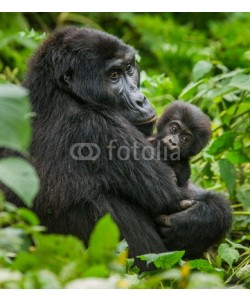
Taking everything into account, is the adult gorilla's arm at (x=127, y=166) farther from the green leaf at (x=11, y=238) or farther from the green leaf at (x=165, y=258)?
the green leaf at (x=11, y=238)

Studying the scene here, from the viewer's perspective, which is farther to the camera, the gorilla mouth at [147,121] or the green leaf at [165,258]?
the gorilla mouth at [147,121]

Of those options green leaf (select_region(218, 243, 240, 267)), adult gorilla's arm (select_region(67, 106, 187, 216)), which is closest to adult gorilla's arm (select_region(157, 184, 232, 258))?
adult gorilla's arm (select_region(67, 106, 187, 216))

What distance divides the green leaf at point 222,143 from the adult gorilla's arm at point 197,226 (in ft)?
2.79

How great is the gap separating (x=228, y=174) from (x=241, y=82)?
649 mm

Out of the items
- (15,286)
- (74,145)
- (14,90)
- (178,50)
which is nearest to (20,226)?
(15,286)

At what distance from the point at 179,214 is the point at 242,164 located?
1457 mm

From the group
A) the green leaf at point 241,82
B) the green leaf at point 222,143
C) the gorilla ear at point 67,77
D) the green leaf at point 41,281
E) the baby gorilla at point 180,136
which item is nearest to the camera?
the green leaf at point 41,281

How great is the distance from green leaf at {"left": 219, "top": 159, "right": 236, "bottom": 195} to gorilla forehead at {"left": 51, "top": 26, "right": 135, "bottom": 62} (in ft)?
3.50

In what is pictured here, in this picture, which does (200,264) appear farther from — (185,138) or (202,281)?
(185,138)

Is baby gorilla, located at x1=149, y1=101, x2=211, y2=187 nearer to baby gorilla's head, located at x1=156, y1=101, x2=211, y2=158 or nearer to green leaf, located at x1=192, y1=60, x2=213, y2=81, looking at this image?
baby gorilla's head, located at x1=156, y1=101, x2=211, y2=158

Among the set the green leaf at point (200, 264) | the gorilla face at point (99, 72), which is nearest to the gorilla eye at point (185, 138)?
the gorilla face at point (99, 72)

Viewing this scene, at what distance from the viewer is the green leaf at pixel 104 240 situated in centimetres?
219

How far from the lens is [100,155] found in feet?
12.1

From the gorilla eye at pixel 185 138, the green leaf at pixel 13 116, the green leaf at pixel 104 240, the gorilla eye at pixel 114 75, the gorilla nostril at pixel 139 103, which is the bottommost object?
the gorilla eye at pixel 185 138
